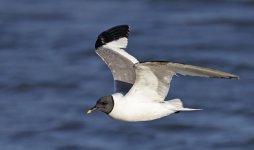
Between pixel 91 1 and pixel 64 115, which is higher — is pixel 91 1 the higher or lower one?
the higher one

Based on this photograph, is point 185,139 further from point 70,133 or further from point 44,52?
point 44,52

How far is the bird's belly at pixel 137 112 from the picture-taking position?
800 cm

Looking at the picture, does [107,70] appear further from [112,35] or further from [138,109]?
[138,109]

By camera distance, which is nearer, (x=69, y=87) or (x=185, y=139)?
(x=185, y=139)

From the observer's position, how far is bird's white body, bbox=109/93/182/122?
26.2 feet

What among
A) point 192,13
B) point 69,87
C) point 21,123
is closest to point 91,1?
point 192,13

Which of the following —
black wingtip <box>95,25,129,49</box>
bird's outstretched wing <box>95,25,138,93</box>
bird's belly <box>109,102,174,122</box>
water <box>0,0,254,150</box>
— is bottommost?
water <box>0,0,254,150</box>

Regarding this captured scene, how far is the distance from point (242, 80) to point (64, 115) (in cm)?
240

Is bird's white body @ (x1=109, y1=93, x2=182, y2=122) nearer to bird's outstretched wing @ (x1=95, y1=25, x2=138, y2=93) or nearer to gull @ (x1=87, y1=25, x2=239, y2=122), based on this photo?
gull @ (x1=87, y1=25, x2=239, y2=122)

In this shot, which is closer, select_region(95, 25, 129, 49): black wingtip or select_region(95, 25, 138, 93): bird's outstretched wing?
select_region(95, 25, 138, 93): bird's outstretched wing

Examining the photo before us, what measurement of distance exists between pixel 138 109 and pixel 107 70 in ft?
16.7

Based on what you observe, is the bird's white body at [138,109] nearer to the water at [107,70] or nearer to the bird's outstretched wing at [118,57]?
the bird's outstretched wing at [118,57]

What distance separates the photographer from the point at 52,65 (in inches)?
532

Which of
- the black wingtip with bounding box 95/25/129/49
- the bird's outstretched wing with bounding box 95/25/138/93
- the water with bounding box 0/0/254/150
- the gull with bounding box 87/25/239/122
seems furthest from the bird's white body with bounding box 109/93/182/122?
the water with bounding box 0/0/254/150
